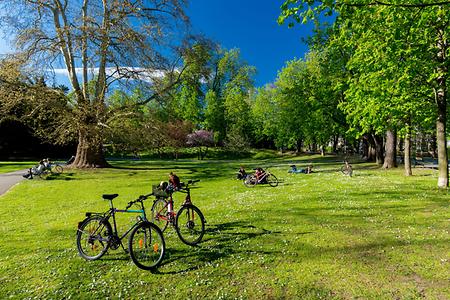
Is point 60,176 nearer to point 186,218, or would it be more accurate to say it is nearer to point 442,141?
point 186,218

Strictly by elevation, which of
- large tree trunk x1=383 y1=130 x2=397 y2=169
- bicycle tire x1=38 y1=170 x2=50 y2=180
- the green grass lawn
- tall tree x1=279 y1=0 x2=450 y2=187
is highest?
tall tree x1=279 y1=0 x2=450 y2=187

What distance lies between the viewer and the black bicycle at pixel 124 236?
20.8ft

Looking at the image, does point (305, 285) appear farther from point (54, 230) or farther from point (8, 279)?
point (54, 230)

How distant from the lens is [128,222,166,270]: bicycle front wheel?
633cm

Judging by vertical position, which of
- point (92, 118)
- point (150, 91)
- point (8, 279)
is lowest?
point (8, 279)

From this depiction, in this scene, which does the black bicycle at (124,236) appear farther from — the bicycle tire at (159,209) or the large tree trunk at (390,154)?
the large tree trunk at (390,154)

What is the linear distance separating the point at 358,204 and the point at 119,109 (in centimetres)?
2349

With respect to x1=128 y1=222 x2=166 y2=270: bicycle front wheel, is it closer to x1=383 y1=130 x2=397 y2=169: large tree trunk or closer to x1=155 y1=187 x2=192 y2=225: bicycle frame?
x1=155 y1=187 x2=192 y2=225: bicycle frame

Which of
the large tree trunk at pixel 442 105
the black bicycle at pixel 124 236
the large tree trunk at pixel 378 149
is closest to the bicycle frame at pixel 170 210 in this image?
the black bicycle at pixel 124 236

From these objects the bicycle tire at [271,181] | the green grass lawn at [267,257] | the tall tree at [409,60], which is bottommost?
the green grass lawn at [267,257]

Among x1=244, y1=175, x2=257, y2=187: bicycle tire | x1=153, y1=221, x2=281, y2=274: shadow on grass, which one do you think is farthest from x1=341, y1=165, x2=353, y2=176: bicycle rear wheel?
x1=153, y1=221, x2=281, y2=274: shadow on grass

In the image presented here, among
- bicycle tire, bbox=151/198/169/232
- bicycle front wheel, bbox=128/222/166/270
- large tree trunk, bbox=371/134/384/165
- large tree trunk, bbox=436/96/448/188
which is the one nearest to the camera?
bicycle front wheel, bbox=128/222/166/270

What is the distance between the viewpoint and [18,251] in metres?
7.70

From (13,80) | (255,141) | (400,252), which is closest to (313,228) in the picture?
(400,252)
